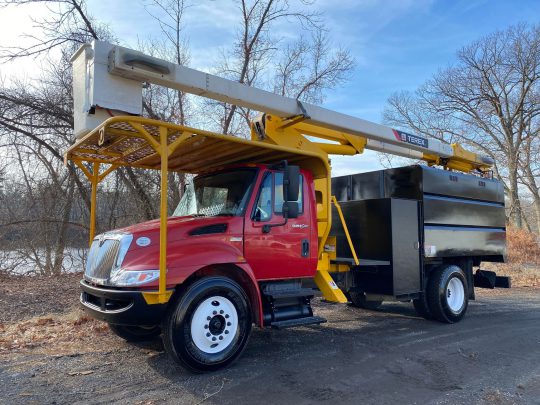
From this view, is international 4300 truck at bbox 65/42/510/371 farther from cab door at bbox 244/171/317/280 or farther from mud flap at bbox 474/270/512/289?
mud flap at bbox 474/270/512/289

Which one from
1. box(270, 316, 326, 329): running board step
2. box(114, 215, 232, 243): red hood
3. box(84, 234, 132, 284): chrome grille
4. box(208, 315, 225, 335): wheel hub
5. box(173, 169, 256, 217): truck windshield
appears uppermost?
box(173, 169, 256, 217): truck windshield

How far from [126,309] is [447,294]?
230 inches

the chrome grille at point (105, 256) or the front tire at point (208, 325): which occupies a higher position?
the chrome grille at point (105, 256)

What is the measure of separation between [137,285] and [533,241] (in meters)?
22.8

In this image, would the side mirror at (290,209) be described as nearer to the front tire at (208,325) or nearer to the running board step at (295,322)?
the front tire at (208,325)

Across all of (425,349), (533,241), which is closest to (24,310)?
(425,349)

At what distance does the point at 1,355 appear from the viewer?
5.48m

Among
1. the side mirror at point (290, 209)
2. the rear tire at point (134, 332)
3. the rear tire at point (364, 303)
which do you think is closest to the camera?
the side mirror at point (290, 209)

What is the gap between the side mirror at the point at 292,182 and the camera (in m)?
5.64

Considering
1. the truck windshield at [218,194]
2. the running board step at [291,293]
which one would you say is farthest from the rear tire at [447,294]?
the truck windshield at [218,194]

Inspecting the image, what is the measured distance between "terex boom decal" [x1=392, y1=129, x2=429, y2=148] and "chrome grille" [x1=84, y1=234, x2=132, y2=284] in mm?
5482

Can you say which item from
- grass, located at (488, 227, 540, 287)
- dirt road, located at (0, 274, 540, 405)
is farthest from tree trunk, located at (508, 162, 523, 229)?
dirt road, located at (0, 274, 540, 405)

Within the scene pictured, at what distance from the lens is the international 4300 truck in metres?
4.77

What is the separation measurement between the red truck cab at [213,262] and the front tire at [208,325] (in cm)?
1
